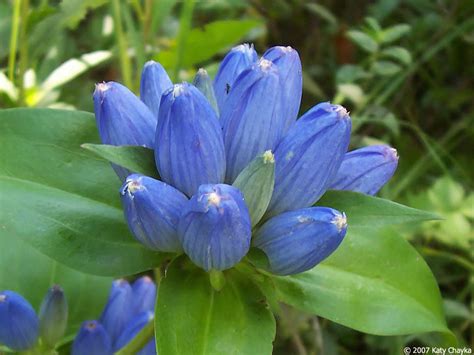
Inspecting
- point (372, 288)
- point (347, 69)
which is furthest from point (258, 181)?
point (347, 69)

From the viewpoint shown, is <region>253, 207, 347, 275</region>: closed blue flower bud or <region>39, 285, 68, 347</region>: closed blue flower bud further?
<region>39, 285, 68, 347</region>: closed blue flower bud

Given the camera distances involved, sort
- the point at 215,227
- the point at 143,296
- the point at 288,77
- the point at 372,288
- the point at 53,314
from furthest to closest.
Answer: the point at 143,296 < the point at 53,314 < the point at 372,288 < the point at 288,77 < the point at 215,227

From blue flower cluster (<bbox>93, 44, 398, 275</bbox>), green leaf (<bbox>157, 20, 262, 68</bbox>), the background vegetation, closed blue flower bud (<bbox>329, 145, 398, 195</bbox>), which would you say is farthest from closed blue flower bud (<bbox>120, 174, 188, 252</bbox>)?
green leaf (<bbox>157, 20, 262, 68</bbox>)

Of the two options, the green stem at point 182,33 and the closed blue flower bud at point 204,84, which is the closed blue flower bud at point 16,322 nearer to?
the closed blue flower bud at point 204,84

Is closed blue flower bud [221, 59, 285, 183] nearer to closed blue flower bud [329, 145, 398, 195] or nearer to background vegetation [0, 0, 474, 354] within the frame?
closed blue flower bud [329, 145, 398, 195]

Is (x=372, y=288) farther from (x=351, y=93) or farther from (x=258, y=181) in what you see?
(x=351, y=93)

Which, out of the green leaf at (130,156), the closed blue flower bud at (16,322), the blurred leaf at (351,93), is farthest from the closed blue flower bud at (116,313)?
the blurred leaf at (351,93)

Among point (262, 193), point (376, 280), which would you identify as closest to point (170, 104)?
point (262, 193)
